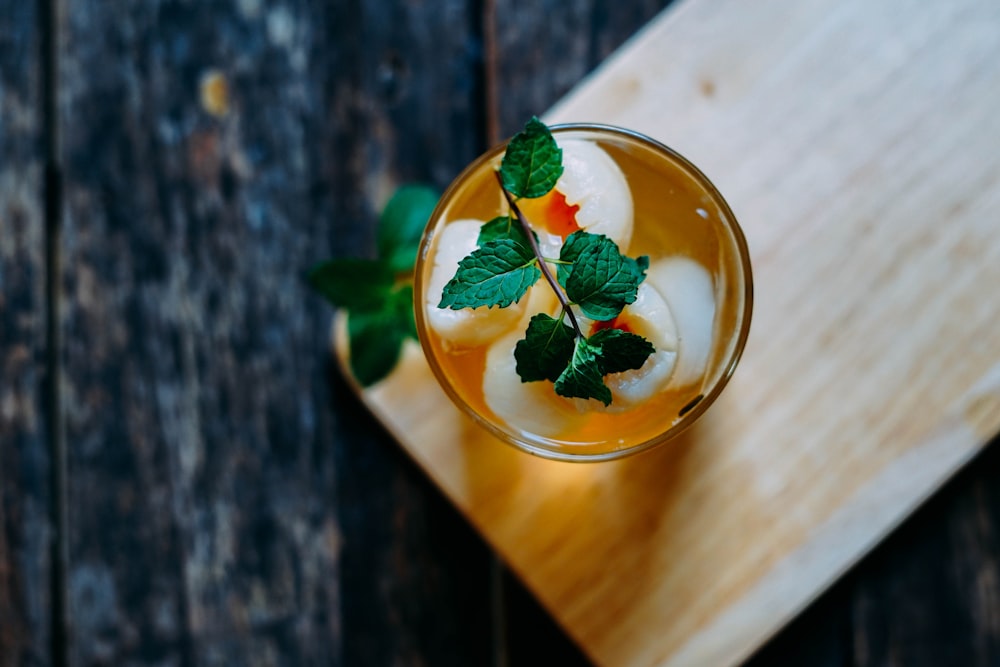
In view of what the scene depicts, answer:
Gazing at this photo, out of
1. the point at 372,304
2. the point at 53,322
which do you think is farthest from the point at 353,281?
the point at 53,322

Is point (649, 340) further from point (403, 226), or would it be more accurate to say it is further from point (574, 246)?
point (403, 226)

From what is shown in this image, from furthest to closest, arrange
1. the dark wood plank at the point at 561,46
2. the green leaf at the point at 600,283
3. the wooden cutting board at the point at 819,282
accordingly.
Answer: the dark wood plank at the point at 561,46 → the wooden cutting board at the point at 819,282 → the green leaf at the point at 600,283

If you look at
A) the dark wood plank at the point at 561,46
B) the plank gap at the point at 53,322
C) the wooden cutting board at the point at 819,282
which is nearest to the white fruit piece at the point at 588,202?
the wooden cutting board at the point at 819,282

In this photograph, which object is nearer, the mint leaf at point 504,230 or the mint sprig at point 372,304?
the mint leaf at point 504,230

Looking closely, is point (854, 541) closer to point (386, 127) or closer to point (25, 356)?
point (386, 127)

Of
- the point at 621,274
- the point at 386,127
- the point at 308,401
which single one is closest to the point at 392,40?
the point at 386,127

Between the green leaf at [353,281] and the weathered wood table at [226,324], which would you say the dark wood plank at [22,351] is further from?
the green leaf at [353,281]
